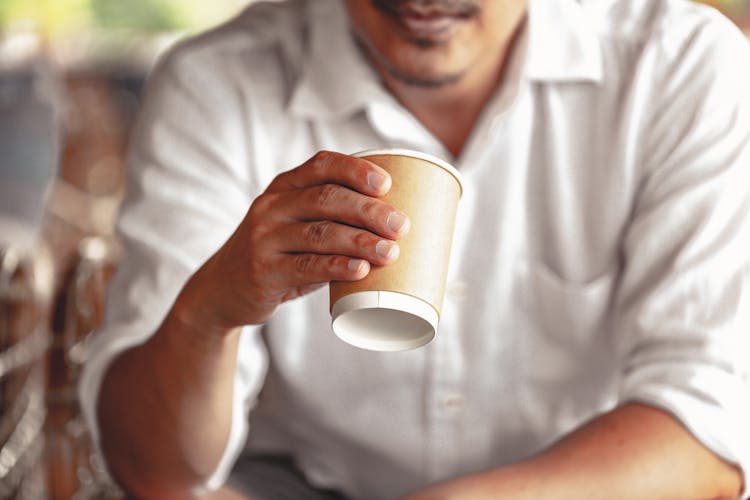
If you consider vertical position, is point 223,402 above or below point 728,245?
below

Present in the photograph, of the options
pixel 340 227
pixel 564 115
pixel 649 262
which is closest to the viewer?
pixel 340 227

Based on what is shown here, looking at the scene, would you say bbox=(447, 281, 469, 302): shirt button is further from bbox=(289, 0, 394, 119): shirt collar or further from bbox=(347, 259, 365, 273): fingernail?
bbox=(347, 259, 365, 273): fingernail

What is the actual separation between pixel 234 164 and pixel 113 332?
27 centimetres

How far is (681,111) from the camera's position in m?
1.35

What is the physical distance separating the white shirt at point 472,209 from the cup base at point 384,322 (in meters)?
0.41

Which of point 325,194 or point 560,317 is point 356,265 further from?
point 560,317

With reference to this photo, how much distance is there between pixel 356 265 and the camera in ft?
2.95

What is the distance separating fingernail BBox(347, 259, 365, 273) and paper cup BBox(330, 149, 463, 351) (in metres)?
0.01

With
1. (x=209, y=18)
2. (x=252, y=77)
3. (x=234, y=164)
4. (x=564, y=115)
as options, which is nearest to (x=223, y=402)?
(x=234, y=164)

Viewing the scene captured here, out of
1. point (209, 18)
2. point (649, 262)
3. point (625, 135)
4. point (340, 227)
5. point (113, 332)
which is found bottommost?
point (209, 18)

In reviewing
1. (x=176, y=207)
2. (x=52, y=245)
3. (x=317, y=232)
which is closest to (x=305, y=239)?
(x=317, y=232)

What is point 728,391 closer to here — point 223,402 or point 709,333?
point 709,333

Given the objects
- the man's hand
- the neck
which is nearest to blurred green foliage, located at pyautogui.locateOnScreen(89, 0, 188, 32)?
the neck

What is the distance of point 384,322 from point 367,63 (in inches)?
24.0
